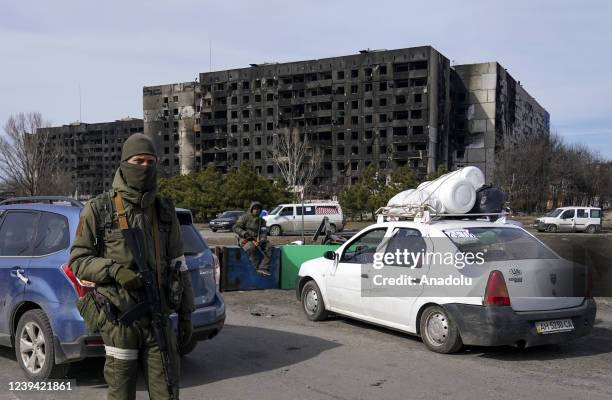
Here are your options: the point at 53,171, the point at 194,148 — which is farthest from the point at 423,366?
the point at 194,148

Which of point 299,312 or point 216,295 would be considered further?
point 299,312

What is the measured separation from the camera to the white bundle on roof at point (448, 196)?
10562mm

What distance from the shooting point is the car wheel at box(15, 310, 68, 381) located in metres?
5.13

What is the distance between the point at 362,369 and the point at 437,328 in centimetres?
113

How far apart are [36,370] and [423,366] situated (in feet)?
12.7

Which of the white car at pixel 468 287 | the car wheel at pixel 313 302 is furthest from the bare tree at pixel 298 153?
the white car at pixel 468 287

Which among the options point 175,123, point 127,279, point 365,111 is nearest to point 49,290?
point 127,279

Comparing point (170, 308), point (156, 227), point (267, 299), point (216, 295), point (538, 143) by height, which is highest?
point (538, 143)

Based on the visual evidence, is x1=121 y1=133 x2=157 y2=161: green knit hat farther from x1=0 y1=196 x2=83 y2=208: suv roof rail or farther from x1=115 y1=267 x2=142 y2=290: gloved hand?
x1=0 y1=196 x2=83 y2=208: suv roof rail

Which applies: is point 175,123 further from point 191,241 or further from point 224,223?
point 191,241

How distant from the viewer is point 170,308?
3.53 metres

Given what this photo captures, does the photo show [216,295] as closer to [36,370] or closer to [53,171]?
[36,370]

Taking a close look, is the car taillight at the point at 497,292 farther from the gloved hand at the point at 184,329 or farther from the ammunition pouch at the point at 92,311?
the ammunition pouch at the point at 92,311

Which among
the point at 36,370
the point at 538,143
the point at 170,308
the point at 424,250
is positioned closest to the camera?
the point at 170,308
